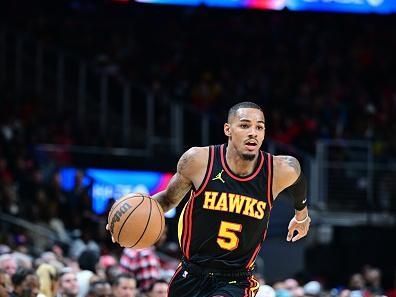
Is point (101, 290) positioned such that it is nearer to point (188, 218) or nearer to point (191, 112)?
point (188, 218)

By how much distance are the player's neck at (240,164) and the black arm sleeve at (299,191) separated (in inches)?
17.5

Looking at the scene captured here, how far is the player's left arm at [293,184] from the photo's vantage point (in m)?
8.15

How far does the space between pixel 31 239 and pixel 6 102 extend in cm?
447

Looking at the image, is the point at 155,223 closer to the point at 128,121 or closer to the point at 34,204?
the point at 34,204

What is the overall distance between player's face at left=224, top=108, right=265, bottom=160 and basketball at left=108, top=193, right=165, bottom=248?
798mm

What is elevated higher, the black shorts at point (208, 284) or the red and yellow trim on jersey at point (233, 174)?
the red and yellow trim on jersey at point (233, 174)

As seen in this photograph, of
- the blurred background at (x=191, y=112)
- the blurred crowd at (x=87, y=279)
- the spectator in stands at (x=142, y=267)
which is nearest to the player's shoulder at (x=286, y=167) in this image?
the blurred crowd at (x=87, y=279)

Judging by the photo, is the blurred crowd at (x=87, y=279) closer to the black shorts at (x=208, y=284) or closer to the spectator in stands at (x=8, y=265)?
the spectator in stands at (x=8, y=265)

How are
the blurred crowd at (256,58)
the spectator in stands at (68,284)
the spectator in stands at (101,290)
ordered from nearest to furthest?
the spectator in stands at (101,290), the spectator in stands at (68,284), the blurred crowd at (256,58)

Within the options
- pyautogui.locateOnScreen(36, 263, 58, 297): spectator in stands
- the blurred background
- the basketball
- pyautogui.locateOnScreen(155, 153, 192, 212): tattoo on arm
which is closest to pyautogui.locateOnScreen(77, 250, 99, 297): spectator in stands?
pyautogui.locateOnScreen(36, 263, 58, 297): spectator in stands

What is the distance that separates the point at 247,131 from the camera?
26.1 ft

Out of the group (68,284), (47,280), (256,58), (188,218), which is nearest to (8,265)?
(47,280)

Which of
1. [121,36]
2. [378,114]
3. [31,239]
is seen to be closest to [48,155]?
[31,239]

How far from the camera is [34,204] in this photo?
731 inches
